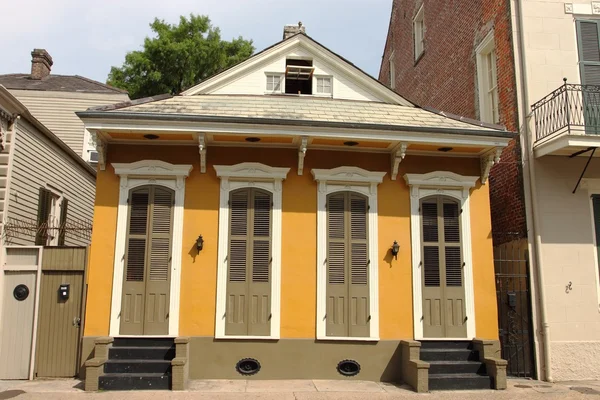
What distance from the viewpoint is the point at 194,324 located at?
32.2ft

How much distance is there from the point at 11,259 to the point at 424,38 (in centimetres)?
1351

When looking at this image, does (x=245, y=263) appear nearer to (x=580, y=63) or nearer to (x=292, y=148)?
(x=292, y=148)

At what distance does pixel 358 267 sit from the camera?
404 inches

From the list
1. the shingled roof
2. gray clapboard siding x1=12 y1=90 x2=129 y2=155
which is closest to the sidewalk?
gray clapboard siding x1=12 y1=90 x2=129 y2=155

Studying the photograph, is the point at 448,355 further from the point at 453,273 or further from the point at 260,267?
the point at 260,267

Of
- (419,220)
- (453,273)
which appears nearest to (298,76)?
(419,220)

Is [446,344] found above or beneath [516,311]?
beneath

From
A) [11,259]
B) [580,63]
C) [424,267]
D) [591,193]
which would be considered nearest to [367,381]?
[424,267]

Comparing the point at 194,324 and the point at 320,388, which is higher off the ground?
the point at 194,324

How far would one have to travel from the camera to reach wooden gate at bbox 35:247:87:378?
9805 millimetres

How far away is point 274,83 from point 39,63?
14.1 meters

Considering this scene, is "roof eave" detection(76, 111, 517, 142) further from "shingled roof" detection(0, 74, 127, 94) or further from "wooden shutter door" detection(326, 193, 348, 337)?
"shingled roof" detection(0, 74, 127, 94)

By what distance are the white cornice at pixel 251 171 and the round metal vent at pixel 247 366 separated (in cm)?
333

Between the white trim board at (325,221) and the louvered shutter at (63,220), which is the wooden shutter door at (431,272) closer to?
the white trim board at (325,221)
